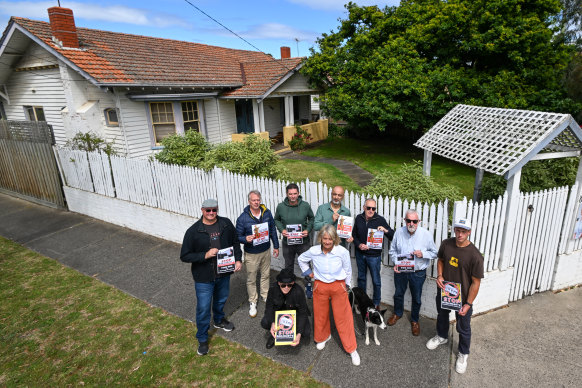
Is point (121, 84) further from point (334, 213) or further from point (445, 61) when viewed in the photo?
point (445, 61)

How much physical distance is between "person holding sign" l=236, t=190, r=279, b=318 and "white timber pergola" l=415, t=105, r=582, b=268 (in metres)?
3.41

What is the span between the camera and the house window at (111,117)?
11841mm

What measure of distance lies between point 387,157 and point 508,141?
33.0 feet

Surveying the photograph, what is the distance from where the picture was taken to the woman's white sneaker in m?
4.35

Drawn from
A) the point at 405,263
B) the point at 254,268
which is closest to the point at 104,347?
the point at 254,268

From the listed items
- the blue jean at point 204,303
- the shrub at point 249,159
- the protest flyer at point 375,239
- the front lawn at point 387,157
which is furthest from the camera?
the front lawn at point 387,157

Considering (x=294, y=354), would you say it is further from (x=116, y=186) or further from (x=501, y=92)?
(x=501, y=92)

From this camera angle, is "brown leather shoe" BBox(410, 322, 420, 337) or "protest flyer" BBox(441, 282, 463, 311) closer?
"protest flyer" BBox(441, 282, 463, 311)

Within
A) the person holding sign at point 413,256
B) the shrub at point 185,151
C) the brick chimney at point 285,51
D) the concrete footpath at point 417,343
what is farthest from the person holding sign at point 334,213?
the brick chimney at point 285,51

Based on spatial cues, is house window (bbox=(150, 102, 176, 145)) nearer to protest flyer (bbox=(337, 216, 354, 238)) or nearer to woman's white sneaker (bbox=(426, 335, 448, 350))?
protest flyer (bbox=(337, 216, 354, 238))

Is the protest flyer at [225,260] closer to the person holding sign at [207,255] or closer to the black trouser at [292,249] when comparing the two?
the person holding sign at [207,255]

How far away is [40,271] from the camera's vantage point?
22.1 feet

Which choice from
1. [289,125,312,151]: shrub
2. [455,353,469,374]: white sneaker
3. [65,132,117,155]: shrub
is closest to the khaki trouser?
[455,353,469,374]: white sneaker

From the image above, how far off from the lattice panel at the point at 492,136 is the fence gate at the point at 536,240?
68cm
